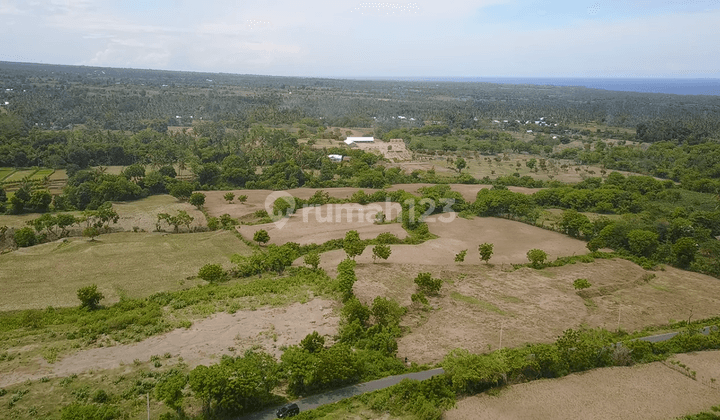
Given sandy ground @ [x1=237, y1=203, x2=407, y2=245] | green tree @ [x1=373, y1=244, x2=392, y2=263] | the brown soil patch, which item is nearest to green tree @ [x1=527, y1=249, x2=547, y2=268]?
green tree @ [x1=373, y1=244, x2=392, y2=263]

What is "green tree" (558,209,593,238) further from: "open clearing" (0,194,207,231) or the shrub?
"open clearing" (0,194,207,231)

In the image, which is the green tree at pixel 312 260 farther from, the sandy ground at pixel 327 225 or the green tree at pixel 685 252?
the green tree at pixel 685 252

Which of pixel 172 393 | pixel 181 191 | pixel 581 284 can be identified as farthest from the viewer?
pixel 181 191

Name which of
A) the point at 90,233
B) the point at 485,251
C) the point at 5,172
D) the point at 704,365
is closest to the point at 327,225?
the point at 485,251

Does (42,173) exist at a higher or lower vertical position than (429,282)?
higher

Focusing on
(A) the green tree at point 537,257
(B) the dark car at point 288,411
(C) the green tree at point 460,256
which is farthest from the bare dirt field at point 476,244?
(B) the dark car at point 288,411

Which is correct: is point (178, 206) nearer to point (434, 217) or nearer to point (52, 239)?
point (52, 239)

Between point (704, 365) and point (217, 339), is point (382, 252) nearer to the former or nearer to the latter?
point (217, 339)

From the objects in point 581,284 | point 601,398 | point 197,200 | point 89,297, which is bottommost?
point 601,398
